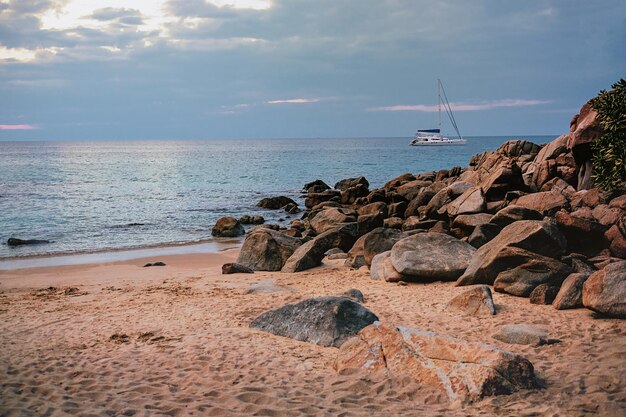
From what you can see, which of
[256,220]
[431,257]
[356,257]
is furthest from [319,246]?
[256,220]

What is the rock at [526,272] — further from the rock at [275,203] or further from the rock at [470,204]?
the rock at [275,203]

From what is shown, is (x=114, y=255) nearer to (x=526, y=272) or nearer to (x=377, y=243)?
(x=377, y=243)

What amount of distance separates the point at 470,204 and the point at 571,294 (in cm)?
798

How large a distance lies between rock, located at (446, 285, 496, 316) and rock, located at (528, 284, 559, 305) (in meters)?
0.86

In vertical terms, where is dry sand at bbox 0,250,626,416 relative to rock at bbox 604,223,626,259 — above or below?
below

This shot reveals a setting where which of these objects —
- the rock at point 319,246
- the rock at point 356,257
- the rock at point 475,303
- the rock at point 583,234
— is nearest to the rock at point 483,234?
the rock at point 583,234

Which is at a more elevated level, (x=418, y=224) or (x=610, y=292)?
(x=610, y=292)

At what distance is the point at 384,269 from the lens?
532 inches

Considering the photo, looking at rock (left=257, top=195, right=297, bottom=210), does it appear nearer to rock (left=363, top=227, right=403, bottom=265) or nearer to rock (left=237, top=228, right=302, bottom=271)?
rock (left=237, top=228, right=302, bottom=271)

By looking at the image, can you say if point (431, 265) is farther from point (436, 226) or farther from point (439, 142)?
point (439, 142)

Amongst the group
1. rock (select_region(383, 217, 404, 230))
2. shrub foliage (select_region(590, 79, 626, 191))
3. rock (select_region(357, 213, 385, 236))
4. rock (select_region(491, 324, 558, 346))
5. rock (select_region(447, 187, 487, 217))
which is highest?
shrub foliage (select_region(590, 79, 626, 191))

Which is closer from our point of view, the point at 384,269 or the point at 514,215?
the point at 384,269

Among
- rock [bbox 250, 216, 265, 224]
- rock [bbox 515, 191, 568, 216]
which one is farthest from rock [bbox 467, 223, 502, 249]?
rock [bbox 250, 216, 265, 224]

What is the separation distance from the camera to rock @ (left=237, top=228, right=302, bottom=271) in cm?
1606
